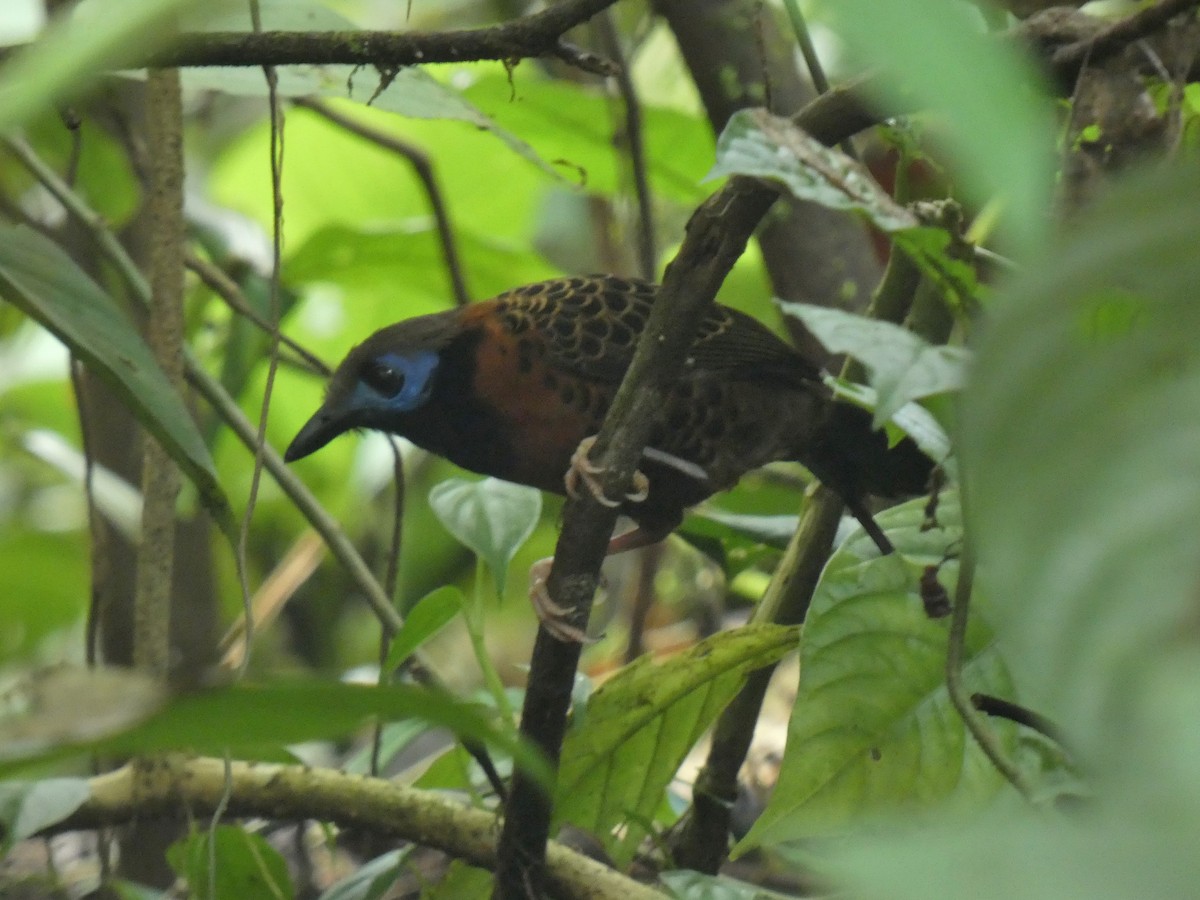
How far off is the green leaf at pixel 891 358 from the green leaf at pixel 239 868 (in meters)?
1.04

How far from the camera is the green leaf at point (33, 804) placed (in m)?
1.24

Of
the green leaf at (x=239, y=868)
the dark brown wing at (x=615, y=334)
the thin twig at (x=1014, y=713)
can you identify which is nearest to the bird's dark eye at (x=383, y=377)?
the dark brown wing at (x=615, y=334)

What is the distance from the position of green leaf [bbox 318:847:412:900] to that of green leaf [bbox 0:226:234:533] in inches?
21.5

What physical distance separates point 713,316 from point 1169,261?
1599 mm

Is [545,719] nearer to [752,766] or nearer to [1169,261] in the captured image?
[1169,261]

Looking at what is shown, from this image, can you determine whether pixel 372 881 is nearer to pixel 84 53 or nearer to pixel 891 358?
pixel 891 358

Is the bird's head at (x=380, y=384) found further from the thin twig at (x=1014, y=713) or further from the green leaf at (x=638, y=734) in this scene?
the thin twig at (x=1014, y=713)

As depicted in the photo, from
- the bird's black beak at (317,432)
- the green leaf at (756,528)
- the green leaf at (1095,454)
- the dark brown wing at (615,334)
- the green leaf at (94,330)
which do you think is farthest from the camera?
the dark brown wing at (615,334)

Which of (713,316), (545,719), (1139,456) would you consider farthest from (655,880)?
(1139,456)

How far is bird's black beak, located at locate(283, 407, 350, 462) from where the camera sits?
199 cm

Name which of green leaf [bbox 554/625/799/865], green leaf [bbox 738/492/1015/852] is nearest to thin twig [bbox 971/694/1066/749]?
green leaf [bbox 738/492/1015/852]

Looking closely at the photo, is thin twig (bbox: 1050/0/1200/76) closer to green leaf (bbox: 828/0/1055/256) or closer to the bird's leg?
the bird's leg

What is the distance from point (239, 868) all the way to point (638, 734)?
500 millimetres

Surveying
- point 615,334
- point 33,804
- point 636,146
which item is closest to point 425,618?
point 33,804
